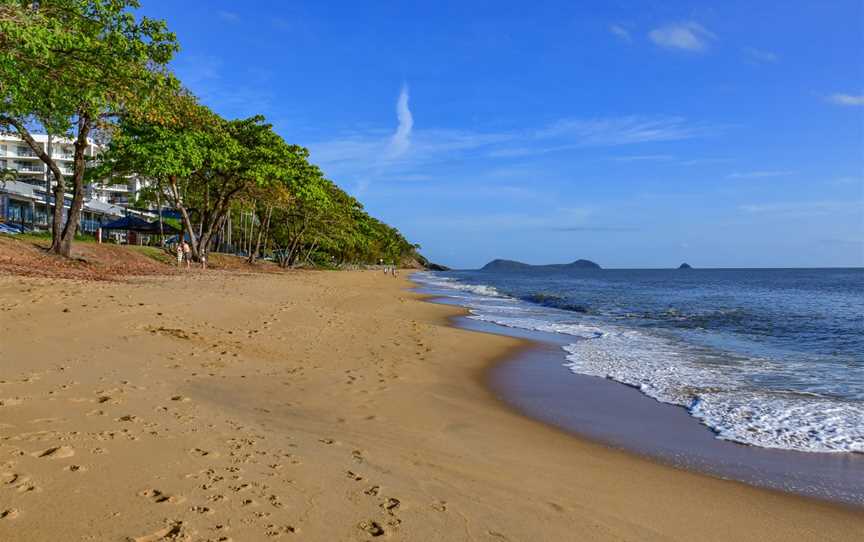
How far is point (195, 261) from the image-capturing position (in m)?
32.3

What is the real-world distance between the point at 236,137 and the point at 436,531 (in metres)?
30.4

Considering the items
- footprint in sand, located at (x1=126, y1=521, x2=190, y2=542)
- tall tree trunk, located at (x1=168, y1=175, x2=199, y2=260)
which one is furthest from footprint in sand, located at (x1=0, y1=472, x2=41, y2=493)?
tall tree trunk, located at (x1=168, y1=175, x2=199, y2=260)

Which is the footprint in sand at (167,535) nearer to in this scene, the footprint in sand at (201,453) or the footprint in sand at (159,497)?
the footprint in sand at (159,497)

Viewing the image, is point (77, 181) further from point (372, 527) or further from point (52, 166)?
point (372, 527)

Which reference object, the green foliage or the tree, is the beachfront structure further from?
the tree

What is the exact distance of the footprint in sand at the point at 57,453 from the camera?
394 centimetres

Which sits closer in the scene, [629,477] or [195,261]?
[629,477]

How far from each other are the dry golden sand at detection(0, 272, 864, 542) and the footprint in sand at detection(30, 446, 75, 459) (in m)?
0.02

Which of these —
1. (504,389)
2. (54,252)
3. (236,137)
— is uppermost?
(236,137)

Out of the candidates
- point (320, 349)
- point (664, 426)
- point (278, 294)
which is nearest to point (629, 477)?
point (664, 426)

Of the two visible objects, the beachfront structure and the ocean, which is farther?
the beachfront structure

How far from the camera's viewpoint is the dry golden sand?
3383mm

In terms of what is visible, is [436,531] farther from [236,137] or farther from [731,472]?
[236,137]

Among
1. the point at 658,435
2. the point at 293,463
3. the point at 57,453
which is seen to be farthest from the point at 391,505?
the point at 658,435
